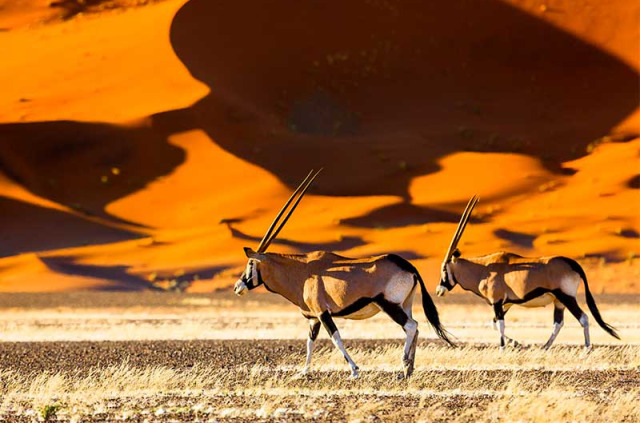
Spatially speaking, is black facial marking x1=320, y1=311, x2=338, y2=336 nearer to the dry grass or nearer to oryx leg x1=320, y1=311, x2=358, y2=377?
oryx leg x1=320, y1=311, x2=358, y2=377

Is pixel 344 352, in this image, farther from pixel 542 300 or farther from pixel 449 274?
pixel 449 274

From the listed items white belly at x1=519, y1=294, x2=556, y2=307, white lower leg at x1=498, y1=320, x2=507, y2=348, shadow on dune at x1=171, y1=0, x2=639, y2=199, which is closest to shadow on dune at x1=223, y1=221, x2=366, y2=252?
shadow on dune at x1=171, y1=0, x2=639, y2=199

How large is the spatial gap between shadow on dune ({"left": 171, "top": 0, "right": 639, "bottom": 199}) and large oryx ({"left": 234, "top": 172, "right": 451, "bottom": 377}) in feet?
116

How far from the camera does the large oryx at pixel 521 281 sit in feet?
60.9

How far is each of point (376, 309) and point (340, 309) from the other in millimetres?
410

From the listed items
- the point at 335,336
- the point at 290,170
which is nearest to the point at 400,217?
the point at 290,170

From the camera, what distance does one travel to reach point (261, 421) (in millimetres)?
10078

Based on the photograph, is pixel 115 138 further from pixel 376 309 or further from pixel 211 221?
pixel 376 309

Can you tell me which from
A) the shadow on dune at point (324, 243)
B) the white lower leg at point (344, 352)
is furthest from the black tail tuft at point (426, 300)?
the shadow on dune at point (324, 243)

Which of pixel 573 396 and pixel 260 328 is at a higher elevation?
pixel 573 396

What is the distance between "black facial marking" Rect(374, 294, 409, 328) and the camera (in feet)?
45.3

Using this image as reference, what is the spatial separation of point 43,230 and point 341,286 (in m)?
33.7

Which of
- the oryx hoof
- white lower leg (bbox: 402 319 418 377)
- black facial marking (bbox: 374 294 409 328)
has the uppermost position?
black facial marking (bbox: 374 294 409 328)

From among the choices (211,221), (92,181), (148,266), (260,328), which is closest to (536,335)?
(260,328)
